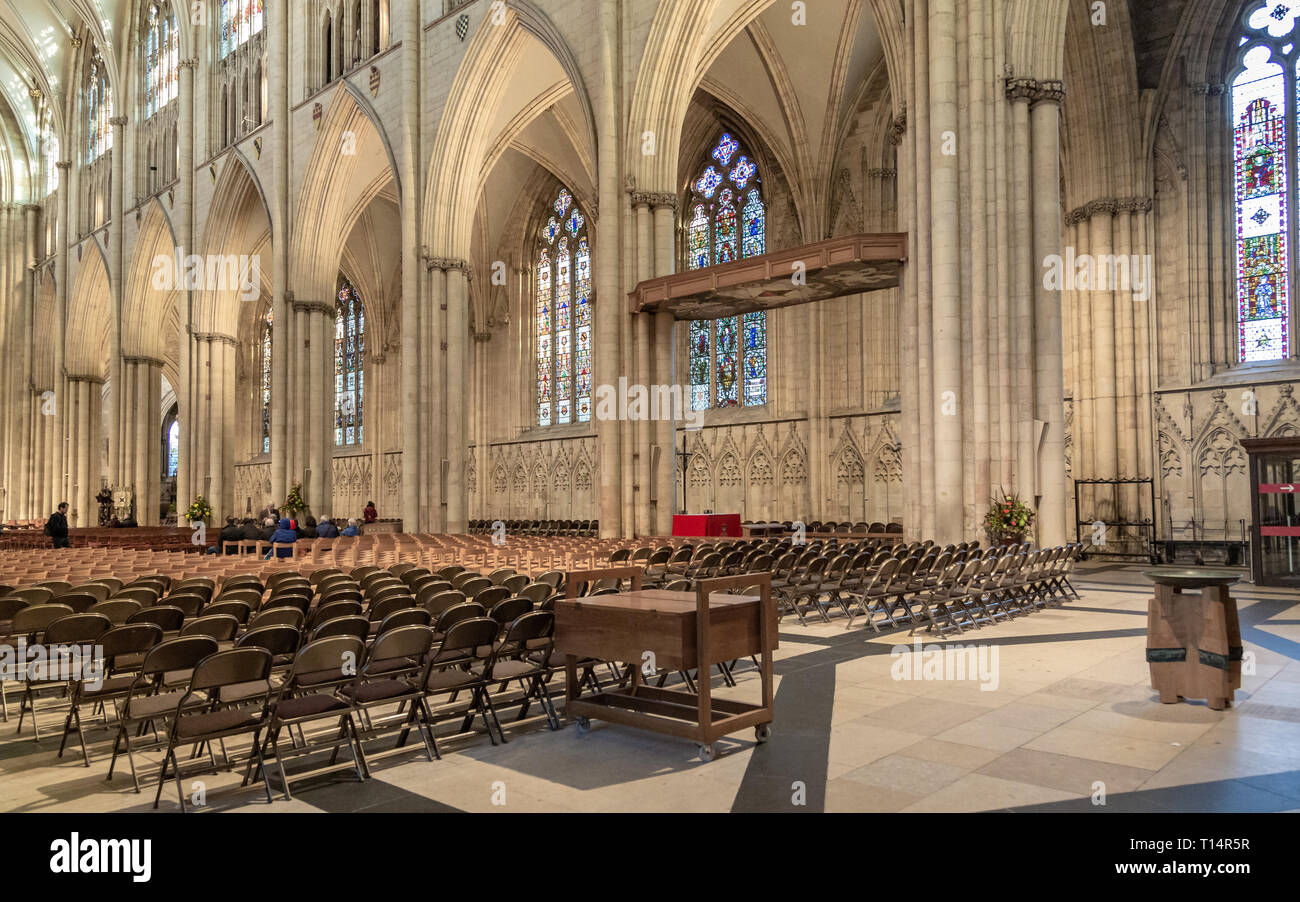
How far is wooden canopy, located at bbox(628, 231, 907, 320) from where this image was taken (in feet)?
53.4

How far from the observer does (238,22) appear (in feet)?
111

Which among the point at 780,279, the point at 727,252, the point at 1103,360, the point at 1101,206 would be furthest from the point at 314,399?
the point at 1101,206

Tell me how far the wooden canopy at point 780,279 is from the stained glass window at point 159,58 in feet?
96.1

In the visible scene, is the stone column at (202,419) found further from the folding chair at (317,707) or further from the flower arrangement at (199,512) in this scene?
the folding chair at (317,707)

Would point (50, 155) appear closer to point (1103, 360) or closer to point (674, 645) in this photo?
point (1103, 360)

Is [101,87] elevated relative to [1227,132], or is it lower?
elevated

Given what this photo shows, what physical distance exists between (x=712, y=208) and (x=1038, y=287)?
15.5 metres

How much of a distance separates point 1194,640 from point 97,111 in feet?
169

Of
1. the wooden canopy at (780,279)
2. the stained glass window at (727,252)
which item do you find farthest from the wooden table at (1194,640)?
the stained glass window at (727,252)

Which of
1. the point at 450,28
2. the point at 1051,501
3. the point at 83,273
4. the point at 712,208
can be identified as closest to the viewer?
the point at 1051,501

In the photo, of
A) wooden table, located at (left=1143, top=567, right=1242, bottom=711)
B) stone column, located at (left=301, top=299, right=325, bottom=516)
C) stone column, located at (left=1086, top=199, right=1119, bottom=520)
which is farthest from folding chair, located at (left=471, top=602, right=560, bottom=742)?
stone column, located at (left=301, top=299, right=325, bottom=516)

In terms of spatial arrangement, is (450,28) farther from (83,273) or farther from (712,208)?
(83,273)

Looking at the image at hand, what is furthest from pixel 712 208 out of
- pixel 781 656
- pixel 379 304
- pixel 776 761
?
pixel 776 761

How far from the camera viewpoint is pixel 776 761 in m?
5.19
